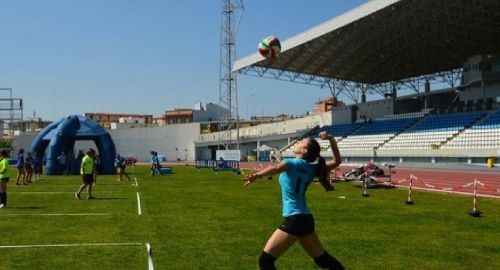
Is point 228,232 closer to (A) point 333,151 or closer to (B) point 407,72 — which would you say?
(A) point 333,151

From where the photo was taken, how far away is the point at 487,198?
20.9 meters

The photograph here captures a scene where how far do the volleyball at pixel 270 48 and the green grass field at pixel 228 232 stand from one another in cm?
610

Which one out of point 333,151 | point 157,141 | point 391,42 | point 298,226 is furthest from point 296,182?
point 157,141

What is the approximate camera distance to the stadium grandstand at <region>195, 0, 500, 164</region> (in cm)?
4691

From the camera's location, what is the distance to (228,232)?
1255 cm

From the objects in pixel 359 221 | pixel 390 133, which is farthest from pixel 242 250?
pixel 390 133

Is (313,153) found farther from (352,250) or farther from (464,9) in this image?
(464,9)

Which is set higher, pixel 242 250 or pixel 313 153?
A: pixel 313 153

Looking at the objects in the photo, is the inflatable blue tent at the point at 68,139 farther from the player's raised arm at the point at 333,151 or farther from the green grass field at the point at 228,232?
the player's raised arm at the point at 333,151

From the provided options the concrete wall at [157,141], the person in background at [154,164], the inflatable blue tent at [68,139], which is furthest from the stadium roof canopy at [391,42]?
the concrete wall at [157,141]

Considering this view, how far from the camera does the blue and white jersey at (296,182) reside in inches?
260

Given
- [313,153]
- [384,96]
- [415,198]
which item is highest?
[384,96]

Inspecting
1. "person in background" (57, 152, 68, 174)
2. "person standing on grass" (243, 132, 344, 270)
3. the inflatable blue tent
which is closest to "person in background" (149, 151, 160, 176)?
the inflatable blue tent

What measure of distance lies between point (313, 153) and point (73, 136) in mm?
37618
